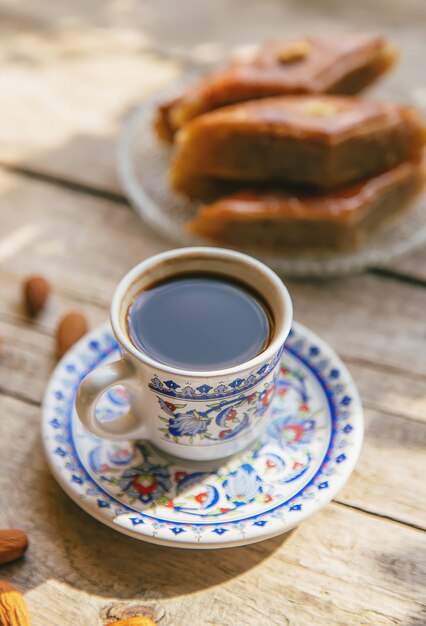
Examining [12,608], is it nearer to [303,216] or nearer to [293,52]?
[303,216]

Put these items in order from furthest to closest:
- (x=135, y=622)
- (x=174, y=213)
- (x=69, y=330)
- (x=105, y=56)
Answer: (x=105, y=56)
(x=174, y=213)
(x=69, y=330)
(x=135, y=622)

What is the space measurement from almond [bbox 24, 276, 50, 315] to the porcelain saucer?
0.68 feet

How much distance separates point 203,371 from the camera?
0.86 meters

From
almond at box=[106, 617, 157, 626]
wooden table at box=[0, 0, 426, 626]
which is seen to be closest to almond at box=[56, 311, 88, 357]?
wooden table at box=[0, 0, 426, 626]

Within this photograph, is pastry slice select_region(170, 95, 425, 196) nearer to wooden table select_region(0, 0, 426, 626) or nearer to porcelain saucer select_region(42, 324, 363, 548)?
wooden table select_region(0, 0, 426, 626)

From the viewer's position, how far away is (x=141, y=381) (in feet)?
2.83

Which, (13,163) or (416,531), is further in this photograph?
(13,163)

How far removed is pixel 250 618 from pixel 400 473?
30cm

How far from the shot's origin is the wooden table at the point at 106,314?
0.84 metres

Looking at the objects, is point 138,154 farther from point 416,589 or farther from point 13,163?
point 416,589

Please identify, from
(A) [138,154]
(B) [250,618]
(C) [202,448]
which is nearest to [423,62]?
(A) [138,154]

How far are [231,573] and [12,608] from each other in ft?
0.84

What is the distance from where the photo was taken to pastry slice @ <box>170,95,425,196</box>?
4.17 feet

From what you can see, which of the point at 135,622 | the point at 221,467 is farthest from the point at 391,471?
the point at 135,622
